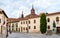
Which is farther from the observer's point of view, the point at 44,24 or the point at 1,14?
the point at 44,24

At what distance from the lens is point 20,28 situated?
74.9m

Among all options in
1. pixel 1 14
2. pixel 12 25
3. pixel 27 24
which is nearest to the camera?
pixel 1 14

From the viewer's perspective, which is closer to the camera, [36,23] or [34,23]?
[36,23]

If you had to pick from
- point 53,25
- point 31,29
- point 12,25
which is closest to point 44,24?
point 53,25

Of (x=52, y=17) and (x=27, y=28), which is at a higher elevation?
(x=52, y=17)

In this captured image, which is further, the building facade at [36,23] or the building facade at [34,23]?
the building facade at [34,23]

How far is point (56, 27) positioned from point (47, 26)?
4.50 m

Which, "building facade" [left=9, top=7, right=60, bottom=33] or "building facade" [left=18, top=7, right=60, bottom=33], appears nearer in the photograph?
"building facade" [left=18, top=7, right=60, bottom=33]

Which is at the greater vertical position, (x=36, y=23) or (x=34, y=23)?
(x=36, y=23)

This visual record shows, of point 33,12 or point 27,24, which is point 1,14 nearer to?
point 27,24

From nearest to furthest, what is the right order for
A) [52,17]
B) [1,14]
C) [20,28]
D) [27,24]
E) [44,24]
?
[1,14], [44,24], [52,17], [27,24], [20,28]

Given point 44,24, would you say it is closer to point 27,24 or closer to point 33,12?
point 27,24

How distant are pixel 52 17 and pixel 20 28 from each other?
2419 cm

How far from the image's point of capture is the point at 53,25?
51.5m
